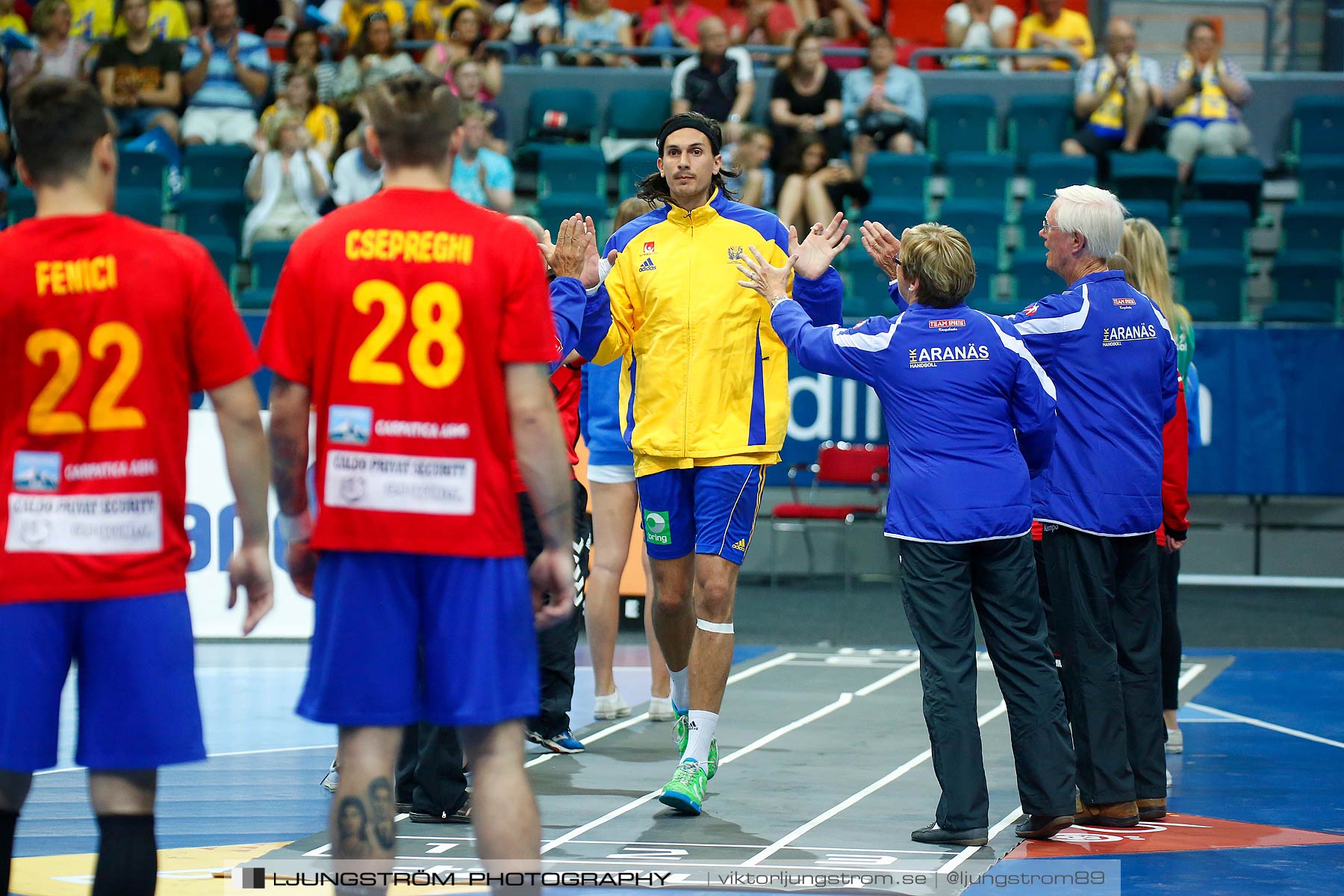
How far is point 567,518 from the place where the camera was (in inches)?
139

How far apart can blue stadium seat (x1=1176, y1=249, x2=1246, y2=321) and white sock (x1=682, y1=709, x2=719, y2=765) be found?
959 centimetres

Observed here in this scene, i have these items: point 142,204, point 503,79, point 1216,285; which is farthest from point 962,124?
point 142,204

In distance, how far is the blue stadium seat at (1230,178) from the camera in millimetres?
14883

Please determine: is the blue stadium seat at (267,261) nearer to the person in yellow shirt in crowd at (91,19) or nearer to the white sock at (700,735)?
the person in yellow shirt in crowd at (91,19)

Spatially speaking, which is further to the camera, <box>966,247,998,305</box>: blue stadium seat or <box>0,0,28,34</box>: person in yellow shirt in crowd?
<box>0,0,28,34</box>: person in yellow shirt in crowd

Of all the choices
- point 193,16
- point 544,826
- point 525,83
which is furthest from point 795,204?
point 544,826

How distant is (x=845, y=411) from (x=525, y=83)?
546cm

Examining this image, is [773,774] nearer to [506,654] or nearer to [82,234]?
[506,654]

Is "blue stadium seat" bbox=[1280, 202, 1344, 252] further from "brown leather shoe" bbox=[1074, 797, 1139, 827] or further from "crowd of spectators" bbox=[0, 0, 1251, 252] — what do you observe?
"brown leather shoe" bbox=[1074, 797, 1139, 827]

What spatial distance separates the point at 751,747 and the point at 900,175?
29.5ft

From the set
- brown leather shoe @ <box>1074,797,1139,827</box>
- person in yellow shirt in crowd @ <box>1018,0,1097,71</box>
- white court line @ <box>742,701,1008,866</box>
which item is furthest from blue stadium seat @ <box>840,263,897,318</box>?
brown leather shoe @ <box>1074,797,1139,827</box>

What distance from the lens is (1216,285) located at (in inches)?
547

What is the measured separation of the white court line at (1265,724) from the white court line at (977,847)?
2237 mm

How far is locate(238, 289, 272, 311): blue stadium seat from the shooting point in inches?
533
